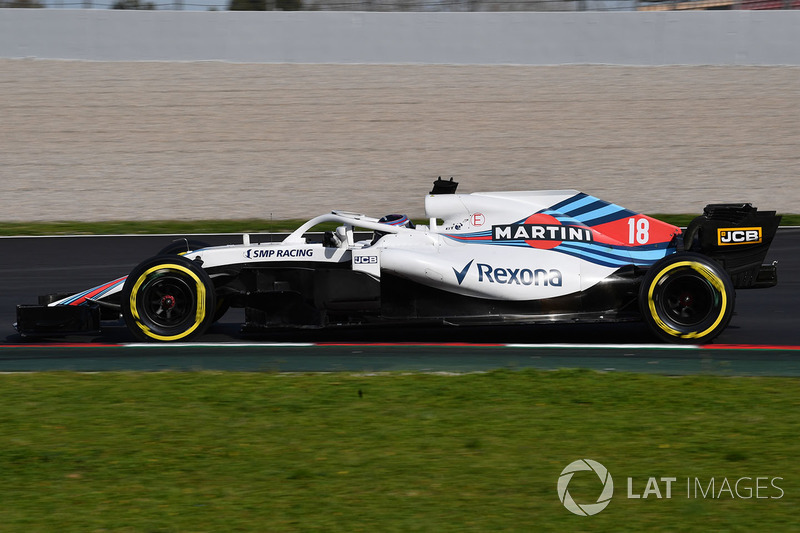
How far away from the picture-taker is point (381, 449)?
18.0ft

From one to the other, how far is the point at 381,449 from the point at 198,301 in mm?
3434

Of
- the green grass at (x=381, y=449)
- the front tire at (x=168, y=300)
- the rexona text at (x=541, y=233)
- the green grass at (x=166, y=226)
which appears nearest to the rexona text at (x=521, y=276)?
the rexona text at (x=541, y=233)

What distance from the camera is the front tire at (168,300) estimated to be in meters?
8.39

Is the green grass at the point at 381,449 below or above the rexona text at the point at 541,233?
below

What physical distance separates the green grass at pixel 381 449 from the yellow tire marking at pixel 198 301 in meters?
1.11

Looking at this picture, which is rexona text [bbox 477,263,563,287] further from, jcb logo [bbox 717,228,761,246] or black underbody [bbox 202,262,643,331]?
Answer: jcb logo [bbox 717,228,761,246]

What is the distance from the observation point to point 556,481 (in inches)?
194

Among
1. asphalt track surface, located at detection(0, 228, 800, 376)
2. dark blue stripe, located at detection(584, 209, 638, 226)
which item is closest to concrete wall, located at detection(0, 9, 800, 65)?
asphalt track surface, located at detection(0, 228, 800, 376)

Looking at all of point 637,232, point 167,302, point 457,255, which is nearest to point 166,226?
point 167,302

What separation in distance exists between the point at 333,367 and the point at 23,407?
89.7 inches

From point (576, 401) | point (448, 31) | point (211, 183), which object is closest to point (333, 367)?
point (576, 401)

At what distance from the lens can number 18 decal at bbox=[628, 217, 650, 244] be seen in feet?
28.2

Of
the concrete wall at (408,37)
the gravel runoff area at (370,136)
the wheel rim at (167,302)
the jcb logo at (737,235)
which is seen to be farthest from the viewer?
the concrete wall at (408,37)

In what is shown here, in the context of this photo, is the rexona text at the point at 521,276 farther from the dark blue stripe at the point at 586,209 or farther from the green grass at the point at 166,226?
the green grass at the point at 166,226
